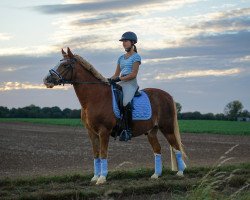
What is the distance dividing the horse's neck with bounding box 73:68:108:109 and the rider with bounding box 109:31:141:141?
385 mm

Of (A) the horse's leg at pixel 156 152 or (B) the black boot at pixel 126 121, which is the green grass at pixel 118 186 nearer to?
(A) the horse's leg at pixel 156 152

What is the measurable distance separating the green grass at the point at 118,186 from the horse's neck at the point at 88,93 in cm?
171

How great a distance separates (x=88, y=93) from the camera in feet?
35.8

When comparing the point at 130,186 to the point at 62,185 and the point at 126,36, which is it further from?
the point at 126,36

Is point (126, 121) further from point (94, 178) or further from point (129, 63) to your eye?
point (94, 178)

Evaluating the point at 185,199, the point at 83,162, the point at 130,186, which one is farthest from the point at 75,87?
the point at 83,162

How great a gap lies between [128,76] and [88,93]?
0.93 meters

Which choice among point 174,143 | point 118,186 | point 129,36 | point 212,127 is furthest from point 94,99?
point 212,127

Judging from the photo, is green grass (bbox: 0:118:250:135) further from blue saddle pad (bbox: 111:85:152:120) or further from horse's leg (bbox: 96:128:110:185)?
horse's leg (bbox: 96:128:110:185)

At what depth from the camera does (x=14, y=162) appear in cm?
1686

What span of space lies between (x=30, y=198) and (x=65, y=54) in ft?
10.4

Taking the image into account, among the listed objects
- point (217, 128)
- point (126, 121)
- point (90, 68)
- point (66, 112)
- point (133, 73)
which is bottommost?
point (217, 128)

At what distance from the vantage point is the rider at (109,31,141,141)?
36.3ft

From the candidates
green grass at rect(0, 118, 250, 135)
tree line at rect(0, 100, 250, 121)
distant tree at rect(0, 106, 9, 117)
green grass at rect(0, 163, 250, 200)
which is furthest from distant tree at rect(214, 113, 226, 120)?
green grass at rect(0, 163, 250, 200)
